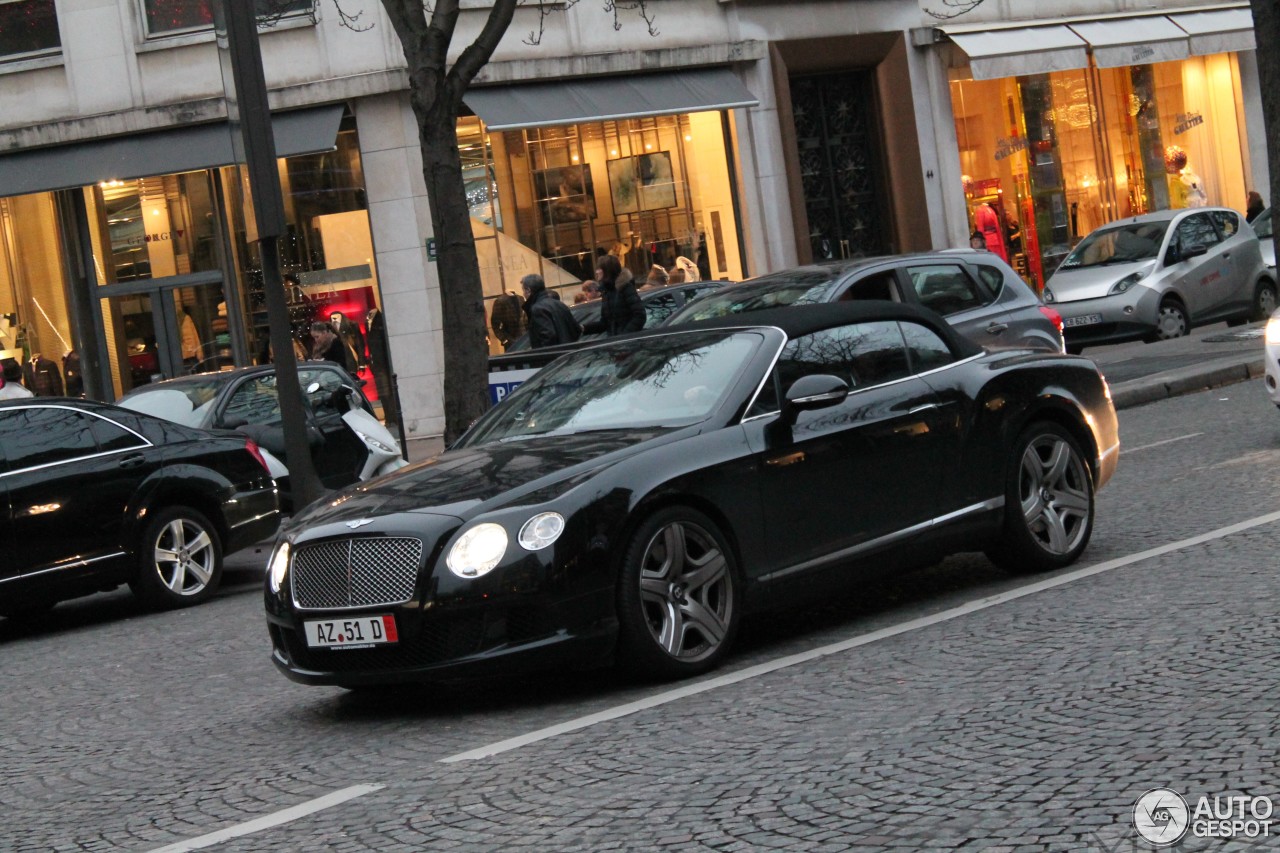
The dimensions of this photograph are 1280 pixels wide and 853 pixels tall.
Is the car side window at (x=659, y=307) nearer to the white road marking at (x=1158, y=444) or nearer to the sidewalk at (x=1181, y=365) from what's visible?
the sidewalk at (x=1181, y=365)

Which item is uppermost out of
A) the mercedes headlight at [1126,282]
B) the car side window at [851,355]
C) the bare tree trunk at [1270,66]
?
the bare tree trunk at [1270,66]

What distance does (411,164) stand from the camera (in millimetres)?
24812

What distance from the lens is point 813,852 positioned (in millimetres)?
Result: 4652

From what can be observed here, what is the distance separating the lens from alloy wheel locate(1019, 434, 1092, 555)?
8812 millimetres

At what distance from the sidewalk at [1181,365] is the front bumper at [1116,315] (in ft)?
1.00

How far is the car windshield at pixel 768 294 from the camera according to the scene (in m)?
13.5

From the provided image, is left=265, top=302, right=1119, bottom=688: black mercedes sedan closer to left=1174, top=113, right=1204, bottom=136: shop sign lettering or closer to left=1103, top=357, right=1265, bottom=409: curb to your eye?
left=1103, top=357, right=1265, bottom=409: curb

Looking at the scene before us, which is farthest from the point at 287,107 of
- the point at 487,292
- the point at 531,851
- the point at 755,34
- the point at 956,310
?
the point at 531,851

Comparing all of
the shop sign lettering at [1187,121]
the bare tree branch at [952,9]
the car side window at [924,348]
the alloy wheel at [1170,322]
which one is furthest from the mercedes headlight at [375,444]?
the shop sign lettering at [1187,121]

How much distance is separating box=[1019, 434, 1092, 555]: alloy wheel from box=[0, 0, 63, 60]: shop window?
19606 mm

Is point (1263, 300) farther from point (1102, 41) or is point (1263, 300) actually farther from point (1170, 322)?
point (1102, 41)

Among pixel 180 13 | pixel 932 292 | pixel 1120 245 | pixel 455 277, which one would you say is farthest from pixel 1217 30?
pixel 455 277

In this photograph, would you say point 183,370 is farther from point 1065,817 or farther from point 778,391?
point 1065,817

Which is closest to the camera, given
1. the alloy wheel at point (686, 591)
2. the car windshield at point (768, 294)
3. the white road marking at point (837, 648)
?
the white road marking at point (837, 648)
